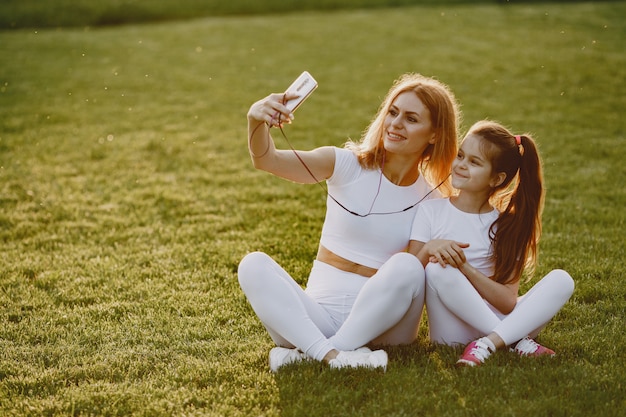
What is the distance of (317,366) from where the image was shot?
3090 millimetres

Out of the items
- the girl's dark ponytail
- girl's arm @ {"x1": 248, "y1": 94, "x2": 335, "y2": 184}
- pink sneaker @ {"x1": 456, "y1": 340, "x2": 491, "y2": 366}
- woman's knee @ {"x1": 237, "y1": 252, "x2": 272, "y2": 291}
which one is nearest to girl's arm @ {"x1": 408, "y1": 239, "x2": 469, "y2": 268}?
the girl's dark ponytail

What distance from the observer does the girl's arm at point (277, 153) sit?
10.1ft

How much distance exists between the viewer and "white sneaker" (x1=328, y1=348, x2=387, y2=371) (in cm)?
306

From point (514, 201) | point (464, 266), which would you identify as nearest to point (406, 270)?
point (464, 266)

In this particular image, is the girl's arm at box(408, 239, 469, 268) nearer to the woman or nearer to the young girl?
the young girl

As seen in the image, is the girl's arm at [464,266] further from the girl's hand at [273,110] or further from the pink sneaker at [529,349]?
the girl's hand at [273,110]

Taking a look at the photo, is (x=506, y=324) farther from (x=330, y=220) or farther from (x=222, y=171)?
(x=222, y=171)

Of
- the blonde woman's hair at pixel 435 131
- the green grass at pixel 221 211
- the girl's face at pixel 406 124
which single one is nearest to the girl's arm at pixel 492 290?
the green grass at pixel 221 211

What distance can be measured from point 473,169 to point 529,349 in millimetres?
869

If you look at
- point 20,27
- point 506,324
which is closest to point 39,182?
point 506,324

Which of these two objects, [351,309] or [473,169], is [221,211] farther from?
[473,169]

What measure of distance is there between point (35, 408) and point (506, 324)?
207 centimetres

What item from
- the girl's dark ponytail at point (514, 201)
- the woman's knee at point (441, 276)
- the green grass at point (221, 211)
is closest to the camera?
the green grass at point (221, 211)

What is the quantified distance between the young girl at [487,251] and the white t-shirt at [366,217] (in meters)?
0.10
